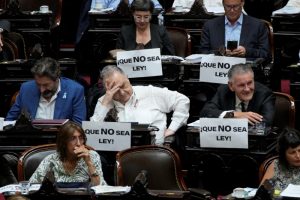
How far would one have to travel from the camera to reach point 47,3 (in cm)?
1152

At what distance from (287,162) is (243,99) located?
121 cm

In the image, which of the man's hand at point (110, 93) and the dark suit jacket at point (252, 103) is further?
the man's hand at point (110, 93)

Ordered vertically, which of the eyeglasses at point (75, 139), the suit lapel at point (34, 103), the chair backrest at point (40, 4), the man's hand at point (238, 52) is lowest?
the suit lapel at point (34, 103)

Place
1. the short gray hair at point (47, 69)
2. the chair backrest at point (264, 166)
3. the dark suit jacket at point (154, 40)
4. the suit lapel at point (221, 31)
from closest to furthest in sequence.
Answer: the chair backrest at point (264, 166) < the short gray hair at point (47, 69) < the suit lapel at point (221, 31) < the dark suit jacket at point (154, 40)

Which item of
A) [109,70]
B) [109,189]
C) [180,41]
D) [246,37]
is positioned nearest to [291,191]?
[109,189]

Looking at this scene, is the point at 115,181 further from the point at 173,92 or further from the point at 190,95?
the point at 190,95

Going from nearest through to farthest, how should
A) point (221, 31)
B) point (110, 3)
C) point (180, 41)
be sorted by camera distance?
point (221, 31), point (180, 41), point (110, 3)

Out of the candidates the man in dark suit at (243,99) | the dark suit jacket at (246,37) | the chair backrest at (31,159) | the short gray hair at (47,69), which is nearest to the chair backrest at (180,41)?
the dark suit jacket at (246,37)

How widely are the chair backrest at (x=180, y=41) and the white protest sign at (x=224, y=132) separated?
7.11ft

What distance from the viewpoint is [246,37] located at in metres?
10.1

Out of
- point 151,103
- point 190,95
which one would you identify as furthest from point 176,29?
point 151,103

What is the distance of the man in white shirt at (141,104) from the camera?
9094 mm

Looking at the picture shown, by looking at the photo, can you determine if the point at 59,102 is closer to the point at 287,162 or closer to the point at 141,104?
the point at 141,104

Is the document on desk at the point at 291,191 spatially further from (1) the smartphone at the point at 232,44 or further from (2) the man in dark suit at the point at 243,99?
(1) the smartphone at the point at 232,44
